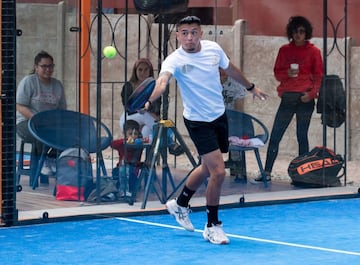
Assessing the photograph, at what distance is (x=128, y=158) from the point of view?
476 inches

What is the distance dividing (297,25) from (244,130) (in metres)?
1.42

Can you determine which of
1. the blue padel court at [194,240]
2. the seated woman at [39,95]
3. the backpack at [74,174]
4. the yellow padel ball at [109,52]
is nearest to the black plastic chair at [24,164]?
the seated woman at [39,95]

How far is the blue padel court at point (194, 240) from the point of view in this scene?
30.5 feet

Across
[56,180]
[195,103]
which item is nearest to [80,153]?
[56,180]

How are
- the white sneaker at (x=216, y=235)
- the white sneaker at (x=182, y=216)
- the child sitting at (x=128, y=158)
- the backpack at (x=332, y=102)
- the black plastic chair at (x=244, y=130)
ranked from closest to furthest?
the white sneaker at (x=216, y=235)
the white sneaker at (x=182, y=216)
the child sitting at (x=128, y=158)
the black plastic chair at (x=244, y=130)
the backpack at (x=332, y=102)

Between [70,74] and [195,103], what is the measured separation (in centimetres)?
196

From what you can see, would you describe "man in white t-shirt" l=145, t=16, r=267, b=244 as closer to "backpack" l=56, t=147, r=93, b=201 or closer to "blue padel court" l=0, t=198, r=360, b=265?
"blue padel court" l=0, t=198, r=360, b=265

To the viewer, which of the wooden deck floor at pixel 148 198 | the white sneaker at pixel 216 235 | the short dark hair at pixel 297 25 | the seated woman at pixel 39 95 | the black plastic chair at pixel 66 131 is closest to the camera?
the white sneaker at pixel 216 235

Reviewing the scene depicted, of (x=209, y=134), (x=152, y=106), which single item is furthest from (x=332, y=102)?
(x=209, y=134)

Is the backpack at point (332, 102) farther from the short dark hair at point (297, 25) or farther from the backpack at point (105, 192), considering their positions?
the backpack at point (105, 192)

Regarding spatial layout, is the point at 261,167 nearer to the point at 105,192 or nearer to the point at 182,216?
the point at 105,192

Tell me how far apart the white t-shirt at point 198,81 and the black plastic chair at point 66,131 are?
6.33ft

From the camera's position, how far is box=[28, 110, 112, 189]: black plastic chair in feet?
38.8

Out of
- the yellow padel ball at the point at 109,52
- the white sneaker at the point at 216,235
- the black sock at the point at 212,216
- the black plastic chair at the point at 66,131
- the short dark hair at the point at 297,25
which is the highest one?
the short dark hair at the point at 297,25
